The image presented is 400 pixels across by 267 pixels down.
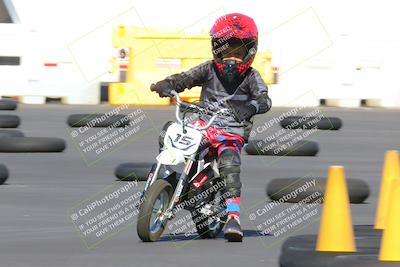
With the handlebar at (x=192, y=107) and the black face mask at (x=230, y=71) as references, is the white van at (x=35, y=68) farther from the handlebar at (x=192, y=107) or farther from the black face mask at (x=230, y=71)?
the handlebar at (x=192, y=107)

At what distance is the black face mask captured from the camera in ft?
31.2

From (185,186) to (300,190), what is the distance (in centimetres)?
268

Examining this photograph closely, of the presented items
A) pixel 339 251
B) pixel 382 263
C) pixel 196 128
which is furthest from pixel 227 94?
pixel 382 263

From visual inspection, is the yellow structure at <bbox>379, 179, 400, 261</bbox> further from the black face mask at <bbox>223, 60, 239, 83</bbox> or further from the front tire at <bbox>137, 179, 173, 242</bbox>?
the black face mask at <bbox>223, 60, 239, 83</bbox>

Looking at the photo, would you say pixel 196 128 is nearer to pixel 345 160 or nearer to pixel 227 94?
pixel 227 94

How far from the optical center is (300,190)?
37.9 feet

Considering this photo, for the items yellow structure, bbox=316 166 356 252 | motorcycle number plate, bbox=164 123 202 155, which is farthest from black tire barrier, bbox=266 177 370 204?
yellow structure, bbox=316 166 356 252

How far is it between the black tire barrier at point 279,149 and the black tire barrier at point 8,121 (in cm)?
413

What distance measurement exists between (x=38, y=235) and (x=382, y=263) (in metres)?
3.64

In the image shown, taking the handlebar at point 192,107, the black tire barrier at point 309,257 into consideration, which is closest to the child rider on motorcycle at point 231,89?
the handlebar at point 192,107

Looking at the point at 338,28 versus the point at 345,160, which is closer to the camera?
the point at 345,160

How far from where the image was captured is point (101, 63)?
84.4 feet

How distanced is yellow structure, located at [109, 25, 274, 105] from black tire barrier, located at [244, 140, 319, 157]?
8.04 meters

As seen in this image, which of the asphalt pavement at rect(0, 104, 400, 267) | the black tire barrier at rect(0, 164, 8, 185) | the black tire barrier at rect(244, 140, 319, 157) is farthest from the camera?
the black tire barrier at rect(244, 140, 319, 157)
